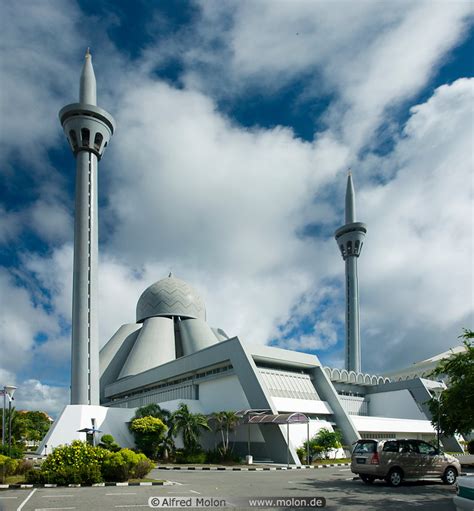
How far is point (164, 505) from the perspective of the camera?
546 inches

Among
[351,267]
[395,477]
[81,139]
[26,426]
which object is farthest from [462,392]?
[351,267]

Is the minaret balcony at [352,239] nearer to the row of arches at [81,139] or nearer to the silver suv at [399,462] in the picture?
the row of arches at [81,139]

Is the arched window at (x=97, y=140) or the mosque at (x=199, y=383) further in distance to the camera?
the arched window at (x=97, y=140)

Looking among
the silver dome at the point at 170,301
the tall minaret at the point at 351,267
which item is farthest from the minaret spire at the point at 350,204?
the silver dome at the point at 170,301

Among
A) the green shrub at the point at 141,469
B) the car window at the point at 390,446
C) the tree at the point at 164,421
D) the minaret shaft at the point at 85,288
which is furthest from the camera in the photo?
the minaret shaft at the point at 85,288

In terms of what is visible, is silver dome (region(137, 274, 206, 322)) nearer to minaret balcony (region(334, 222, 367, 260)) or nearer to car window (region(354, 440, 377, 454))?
minaret balcony (region(334, 222, 367, 260))

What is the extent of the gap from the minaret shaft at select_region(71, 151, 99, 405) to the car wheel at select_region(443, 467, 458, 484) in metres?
32.5

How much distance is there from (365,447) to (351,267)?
2444 inches

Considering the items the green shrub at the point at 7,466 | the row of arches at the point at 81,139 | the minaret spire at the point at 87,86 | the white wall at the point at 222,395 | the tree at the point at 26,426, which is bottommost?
the tree at the point at 26,426

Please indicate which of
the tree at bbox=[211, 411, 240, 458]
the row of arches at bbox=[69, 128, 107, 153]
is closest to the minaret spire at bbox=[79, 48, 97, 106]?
the row of arches at bbox=[69, 128, 107, 153]

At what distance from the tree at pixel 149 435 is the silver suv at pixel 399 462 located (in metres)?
19.2

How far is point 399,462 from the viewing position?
60.2 feet

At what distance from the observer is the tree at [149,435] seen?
3519 cm

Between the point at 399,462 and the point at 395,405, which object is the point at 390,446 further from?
the point at 395,405
